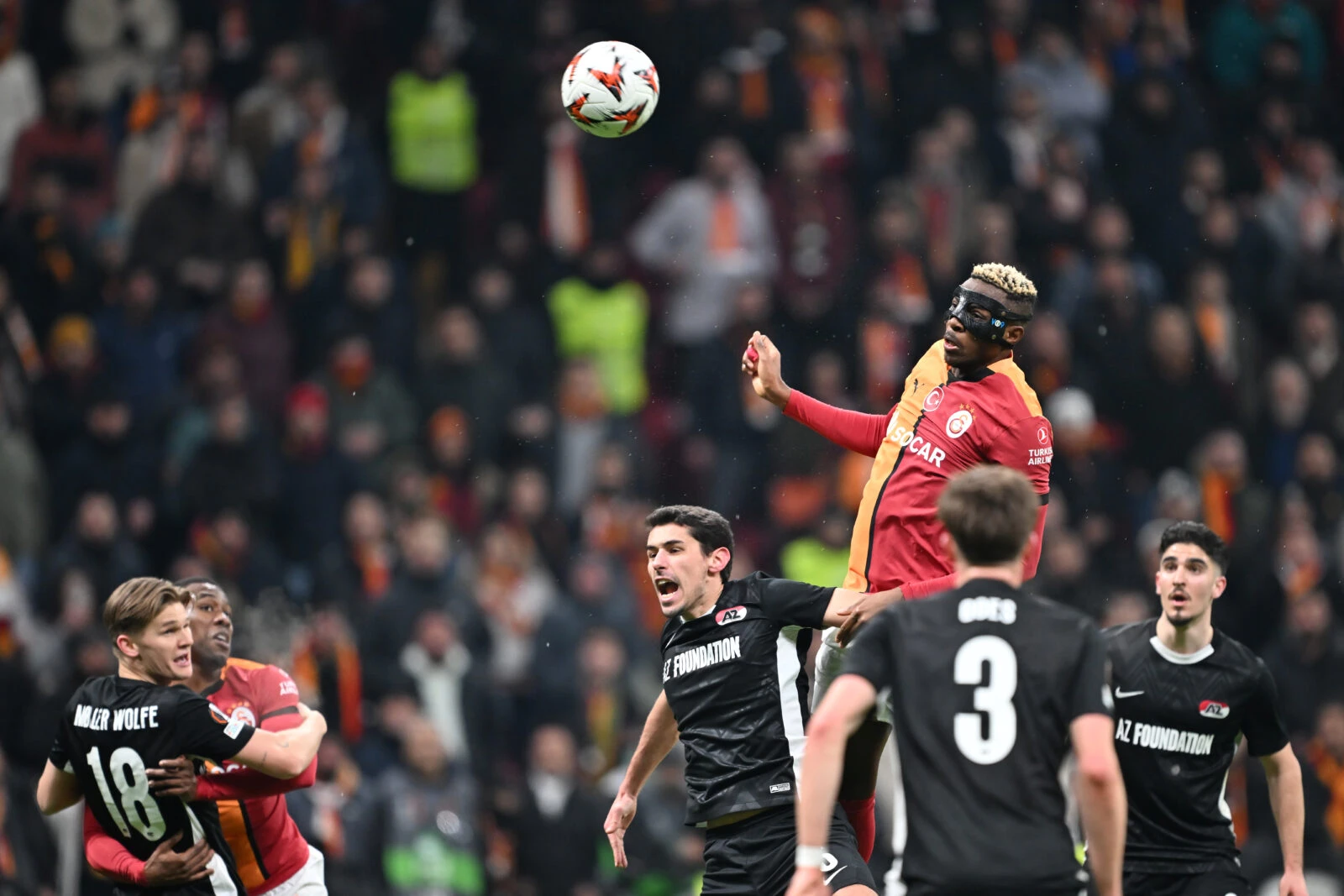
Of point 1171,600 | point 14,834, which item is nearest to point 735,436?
point 14,834

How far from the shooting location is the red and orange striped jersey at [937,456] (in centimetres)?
711

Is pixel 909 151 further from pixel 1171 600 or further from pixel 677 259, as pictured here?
pixel 1171 600

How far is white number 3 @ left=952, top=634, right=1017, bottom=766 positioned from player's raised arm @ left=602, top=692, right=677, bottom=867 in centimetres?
259

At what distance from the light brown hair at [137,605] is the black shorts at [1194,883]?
12.9 feet

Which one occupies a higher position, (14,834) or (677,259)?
(677,259)

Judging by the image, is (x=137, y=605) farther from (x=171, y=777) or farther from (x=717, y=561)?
(x=717, y=561)

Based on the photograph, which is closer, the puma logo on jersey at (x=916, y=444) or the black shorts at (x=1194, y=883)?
the puma logo on jersey at (x=916, y=444)

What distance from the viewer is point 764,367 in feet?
24.9

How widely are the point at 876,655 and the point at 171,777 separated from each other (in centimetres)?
284

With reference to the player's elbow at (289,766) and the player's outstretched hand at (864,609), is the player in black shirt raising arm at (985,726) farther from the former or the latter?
the player's elbow at (289,766)

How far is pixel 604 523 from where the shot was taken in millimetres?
14016

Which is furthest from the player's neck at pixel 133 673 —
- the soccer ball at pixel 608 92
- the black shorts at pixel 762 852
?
the soccer ball at pixel 608 92

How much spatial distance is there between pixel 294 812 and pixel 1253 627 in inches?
287

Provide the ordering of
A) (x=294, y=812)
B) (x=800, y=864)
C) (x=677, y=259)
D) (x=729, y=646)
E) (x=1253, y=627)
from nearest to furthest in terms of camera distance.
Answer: (x=800, y=864), (x=729, y=646), (x=294, y=812), (x=1253, y=627), (x=677, y=259)
